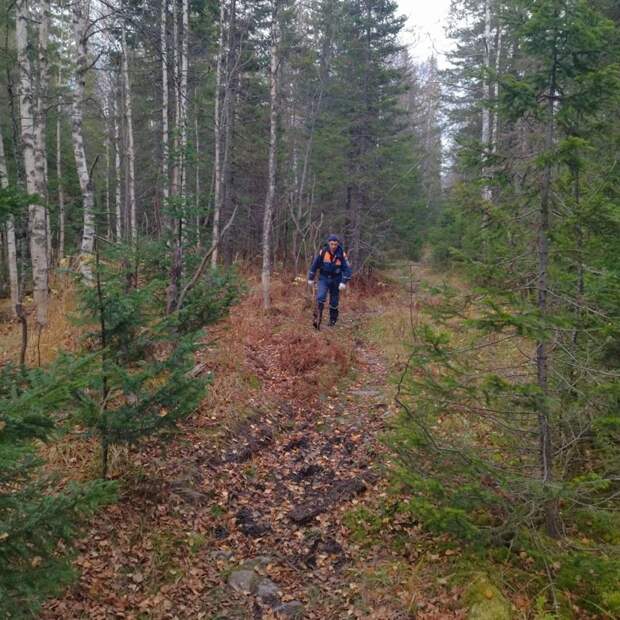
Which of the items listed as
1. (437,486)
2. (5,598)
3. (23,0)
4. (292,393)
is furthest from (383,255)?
(5,598)

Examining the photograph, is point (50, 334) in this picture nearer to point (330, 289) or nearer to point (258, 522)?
point (258, 522)

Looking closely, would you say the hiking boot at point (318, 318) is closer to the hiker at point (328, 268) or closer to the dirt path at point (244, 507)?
the hiker at point (328, 268)

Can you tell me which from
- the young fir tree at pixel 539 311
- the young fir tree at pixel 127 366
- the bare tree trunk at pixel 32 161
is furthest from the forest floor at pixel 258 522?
the bare tree trunk at pixel 32 161

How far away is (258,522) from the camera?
16.1ft

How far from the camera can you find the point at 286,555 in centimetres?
451

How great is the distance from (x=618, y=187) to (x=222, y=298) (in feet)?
13.3

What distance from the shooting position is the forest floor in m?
3.86

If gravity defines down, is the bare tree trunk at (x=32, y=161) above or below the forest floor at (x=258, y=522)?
above

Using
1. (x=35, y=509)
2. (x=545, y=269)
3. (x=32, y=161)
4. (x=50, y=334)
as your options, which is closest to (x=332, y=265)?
(x=50, y=334)

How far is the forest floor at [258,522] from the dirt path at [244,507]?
0.6 inches

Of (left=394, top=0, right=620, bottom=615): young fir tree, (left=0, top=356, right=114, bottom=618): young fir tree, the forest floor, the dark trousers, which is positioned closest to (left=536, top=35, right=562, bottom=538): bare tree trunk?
(left=394, top=0, right=620, bottom=615): young fir tree

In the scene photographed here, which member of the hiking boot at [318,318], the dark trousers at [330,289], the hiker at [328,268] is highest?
the hiker at [328,268]

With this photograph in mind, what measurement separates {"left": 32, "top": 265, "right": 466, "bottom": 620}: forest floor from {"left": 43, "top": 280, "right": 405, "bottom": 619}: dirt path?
0.05ft

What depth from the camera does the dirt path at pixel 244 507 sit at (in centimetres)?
393
